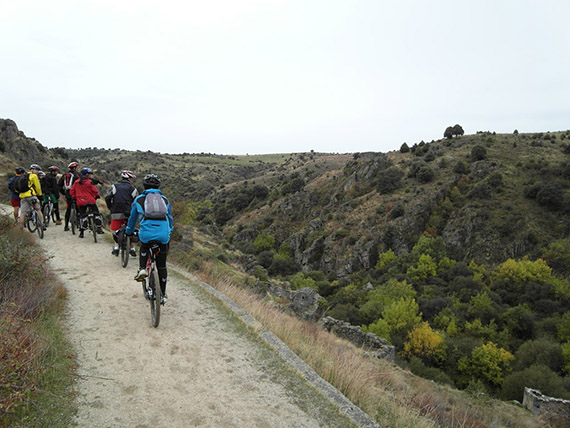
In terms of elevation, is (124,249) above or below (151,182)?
below

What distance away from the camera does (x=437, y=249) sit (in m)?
43.9

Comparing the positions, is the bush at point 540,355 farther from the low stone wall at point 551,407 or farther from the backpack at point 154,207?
the backpack at point 154,207

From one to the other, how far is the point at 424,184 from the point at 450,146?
56.9 ft

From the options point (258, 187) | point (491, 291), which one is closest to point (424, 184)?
point (491, 291)

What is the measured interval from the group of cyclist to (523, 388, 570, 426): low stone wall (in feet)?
71.2

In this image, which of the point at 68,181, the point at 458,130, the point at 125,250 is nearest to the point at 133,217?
the point at 125,250

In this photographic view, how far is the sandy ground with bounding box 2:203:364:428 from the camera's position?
11.6ft

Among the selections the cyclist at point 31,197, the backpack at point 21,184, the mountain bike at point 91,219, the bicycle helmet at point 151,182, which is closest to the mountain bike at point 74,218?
the mountain bike at point 91,219

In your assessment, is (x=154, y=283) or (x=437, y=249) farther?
(x=437, y=249)

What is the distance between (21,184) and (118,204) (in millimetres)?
4435

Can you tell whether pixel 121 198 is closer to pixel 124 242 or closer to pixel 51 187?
pixel 124 242

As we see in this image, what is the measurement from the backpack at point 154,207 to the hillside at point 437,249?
20.9 feet

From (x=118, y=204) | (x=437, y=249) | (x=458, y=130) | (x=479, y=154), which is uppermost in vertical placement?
(x=458, y=130)

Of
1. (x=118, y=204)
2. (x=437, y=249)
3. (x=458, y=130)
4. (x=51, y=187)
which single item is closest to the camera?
(x=118, y=204)
